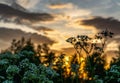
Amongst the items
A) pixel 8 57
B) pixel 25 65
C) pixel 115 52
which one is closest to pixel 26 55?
pixel 8 57

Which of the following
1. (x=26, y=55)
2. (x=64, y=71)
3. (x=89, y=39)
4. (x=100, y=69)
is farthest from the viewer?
(x=100, y=69)

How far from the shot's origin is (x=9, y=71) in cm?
6825

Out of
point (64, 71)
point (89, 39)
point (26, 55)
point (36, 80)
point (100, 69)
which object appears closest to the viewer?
point (36, 80)

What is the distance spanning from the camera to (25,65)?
72.2m

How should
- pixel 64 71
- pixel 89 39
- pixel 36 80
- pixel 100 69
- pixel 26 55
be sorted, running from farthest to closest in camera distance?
pixel 100 69, pixel 64 71, pixel 26 55, pixel 89 39, pixel 36 80

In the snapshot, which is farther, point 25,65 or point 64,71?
point 64,71

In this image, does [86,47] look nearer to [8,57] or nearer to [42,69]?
[42,69]

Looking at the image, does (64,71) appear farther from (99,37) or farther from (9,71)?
(9,71)

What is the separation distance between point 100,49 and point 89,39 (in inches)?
200

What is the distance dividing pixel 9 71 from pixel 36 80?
188 inches

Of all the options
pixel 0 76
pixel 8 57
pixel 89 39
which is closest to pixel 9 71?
pixel 0 76

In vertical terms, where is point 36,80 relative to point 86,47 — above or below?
below

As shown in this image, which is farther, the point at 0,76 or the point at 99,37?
the point at 99,37

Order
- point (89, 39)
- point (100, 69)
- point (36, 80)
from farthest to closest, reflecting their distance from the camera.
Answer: point (100, 69) → point (89, 39) → point (36, 80)
